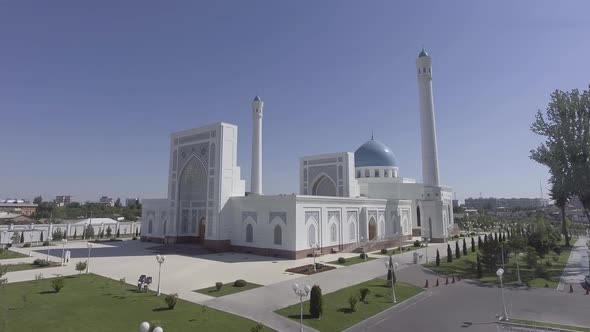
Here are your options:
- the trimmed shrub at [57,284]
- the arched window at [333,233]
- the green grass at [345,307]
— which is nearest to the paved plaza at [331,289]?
the green grass at [345,307]

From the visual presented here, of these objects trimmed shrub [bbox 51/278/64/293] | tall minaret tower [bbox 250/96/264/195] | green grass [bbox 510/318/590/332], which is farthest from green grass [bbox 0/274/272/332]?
tall minaret tower [bbox 250/96/264/195]

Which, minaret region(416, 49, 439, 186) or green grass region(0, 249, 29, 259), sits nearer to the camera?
green grass region(0, 249, 29, 259)

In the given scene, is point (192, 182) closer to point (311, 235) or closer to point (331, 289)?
point (311, 235)

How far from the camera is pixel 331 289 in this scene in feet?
63.3

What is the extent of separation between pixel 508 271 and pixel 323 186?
87.0 feet

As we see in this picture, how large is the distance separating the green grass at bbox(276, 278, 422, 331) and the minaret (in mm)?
29403

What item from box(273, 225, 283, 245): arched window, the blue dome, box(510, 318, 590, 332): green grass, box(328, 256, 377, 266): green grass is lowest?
box(510, 318, 590, 332): green grass

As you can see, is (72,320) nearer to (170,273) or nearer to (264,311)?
(264,311)

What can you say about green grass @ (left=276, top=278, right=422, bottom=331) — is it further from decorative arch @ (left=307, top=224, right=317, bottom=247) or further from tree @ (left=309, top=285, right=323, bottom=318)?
decorative arch @ (left=307, top=224, right=317, bottom=247)

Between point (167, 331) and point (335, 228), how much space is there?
971 inches

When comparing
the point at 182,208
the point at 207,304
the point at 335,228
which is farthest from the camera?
the point at 182,208

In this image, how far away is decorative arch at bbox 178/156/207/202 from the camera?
38844 mm

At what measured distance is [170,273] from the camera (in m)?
23.6

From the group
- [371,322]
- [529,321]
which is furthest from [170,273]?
[529,321]
